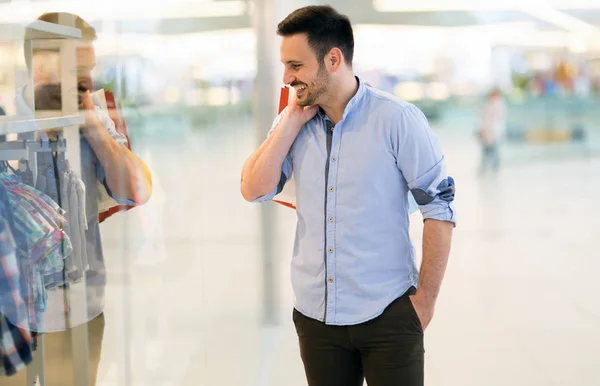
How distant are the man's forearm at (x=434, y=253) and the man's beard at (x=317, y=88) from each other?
1.45 ft

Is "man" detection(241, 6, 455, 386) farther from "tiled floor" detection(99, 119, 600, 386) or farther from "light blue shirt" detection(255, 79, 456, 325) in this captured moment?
"tiled floor" detection(99, 119, 600, 386)

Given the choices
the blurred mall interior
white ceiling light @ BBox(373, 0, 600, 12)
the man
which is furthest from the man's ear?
white ceiling light @ BBox(373, 0, 600, 12)

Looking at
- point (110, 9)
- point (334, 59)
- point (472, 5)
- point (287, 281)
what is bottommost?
point (287, 281)

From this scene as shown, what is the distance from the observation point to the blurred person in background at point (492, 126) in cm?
502

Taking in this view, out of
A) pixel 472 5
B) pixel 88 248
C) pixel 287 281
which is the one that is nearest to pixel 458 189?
pixel 472 5

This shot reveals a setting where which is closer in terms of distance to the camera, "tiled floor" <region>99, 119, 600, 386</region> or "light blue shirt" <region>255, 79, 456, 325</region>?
"light blue shirt" <region>255, 79, 456, 325</region>

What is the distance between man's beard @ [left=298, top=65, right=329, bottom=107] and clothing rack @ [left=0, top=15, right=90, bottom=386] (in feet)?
1.86

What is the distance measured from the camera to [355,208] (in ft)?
6.47

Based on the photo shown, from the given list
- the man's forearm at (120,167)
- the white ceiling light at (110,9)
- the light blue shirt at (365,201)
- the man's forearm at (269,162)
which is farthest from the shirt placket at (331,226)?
the white ceiling light at (110,9)

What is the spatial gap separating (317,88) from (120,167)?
571mm

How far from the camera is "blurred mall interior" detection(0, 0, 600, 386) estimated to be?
2879 millimetres

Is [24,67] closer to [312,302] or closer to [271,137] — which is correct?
[271,137]

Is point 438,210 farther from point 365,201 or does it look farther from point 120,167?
point 120,167

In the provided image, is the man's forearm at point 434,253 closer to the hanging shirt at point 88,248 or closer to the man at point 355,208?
the man at point 355,208
